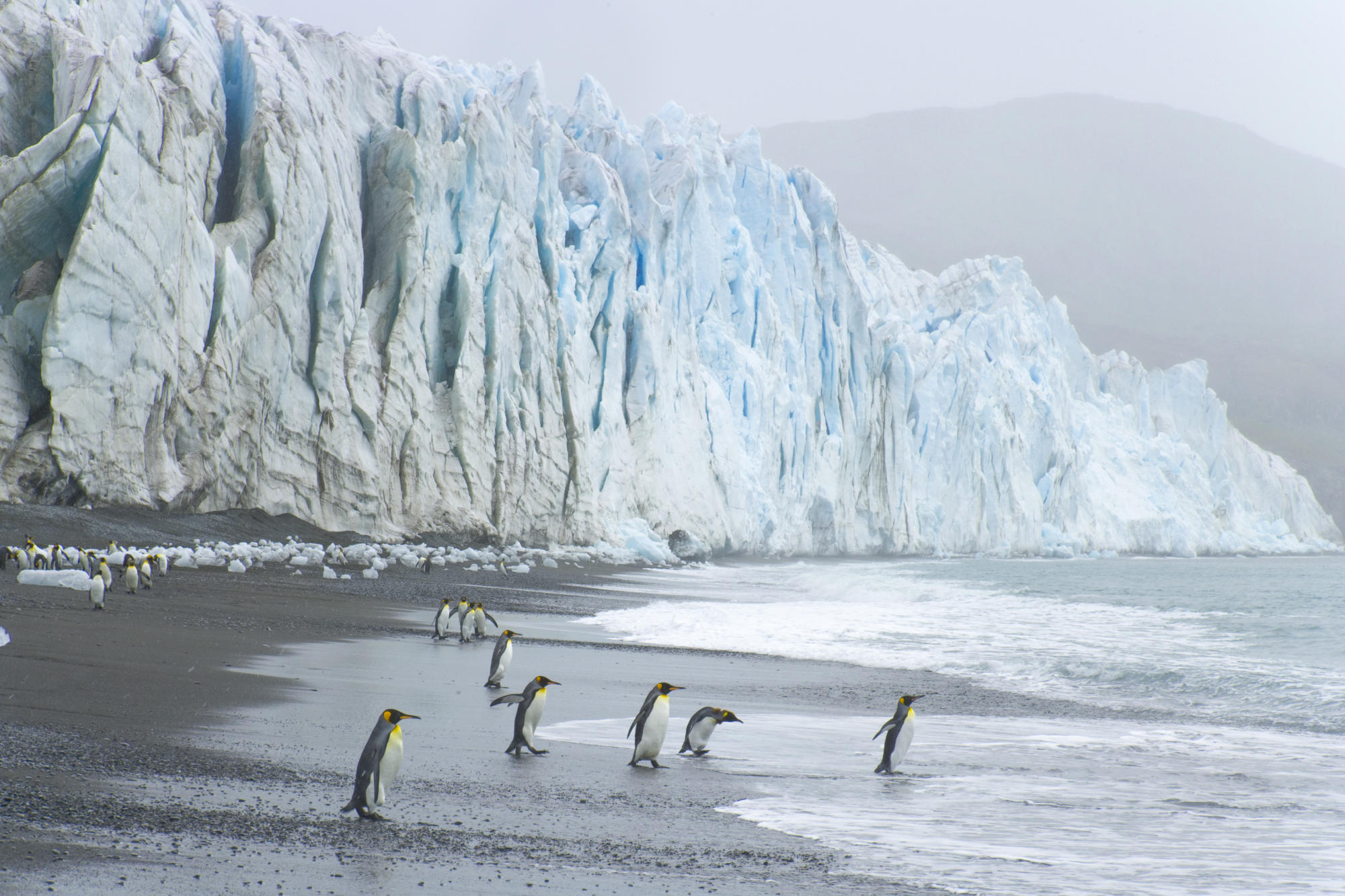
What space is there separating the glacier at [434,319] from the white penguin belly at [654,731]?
19883 mm

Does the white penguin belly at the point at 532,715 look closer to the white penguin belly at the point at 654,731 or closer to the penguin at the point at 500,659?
the white penguin belly at the point at 654,731

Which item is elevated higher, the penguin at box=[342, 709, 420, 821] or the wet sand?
the penguin at box=[342, 709, 420, 821]

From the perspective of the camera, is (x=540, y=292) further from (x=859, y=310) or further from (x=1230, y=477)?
(x=1230, y=477)

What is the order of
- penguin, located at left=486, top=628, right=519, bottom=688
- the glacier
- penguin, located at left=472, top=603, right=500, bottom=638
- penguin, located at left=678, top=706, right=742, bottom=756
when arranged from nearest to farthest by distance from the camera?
penguin, located at left=678, top=706, right=742, bottom=756, penguin, located at left=486, top=628, right=519, bottom=688, penguin, located at left=472, top=603, right=500, bottom=638, the glacier

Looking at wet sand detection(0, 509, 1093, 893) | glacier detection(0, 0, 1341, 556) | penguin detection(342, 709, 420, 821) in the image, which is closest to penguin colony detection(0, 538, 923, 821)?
penguin detection(342, 709, 420, 821)

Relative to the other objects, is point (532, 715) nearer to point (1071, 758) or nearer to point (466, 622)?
point (1071, 758)

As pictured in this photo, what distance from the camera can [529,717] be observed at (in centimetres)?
659

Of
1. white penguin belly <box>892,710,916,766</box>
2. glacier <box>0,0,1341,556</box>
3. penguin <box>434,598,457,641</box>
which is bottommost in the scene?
penguin <box>434,598,457,641</box>

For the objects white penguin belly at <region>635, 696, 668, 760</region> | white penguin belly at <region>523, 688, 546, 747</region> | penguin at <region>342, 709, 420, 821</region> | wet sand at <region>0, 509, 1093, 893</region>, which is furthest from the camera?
white penguin belly at <region>523, 688, 546, 747</region>

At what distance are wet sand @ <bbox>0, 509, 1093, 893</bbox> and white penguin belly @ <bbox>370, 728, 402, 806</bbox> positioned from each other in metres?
0.13

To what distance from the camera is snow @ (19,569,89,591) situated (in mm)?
14719

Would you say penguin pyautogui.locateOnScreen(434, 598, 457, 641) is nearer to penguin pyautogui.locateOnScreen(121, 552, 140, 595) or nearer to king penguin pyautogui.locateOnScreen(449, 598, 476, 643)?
king penguin pyautogui.locateOnScreen(449, 598, 476, 643)

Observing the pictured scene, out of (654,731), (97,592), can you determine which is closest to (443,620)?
(97,592)

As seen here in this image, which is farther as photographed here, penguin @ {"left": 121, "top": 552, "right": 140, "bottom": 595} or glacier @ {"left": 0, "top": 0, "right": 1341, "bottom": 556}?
glacier @ {"left": 0, "top": 0, "right": 1341, "bottom": 556}
